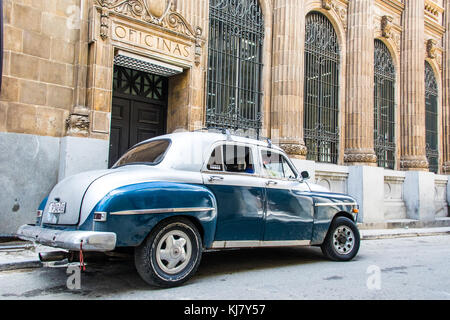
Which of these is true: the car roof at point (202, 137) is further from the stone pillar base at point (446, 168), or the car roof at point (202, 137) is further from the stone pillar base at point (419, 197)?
the stone pillar base at point (446, 168)

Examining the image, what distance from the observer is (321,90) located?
1423 centimetres

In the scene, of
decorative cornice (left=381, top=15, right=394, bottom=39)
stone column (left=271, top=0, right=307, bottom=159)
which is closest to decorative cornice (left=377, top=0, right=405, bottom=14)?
decorative cornice (left=381, top=15, right=394, bottom=39)

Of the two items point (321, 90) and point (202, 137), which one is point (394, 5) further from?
point (202, 137)

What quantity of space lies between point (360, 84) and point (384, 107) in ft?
8.64

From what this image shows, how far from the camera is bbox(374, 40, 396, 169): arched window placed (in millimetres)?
16250

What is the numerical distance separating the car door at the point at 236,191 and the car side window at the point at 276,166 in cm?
27

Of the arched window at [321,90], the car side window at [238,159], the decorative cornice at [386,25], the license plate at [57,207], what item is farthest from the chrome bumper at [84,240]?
the decorative cornice at [386,25]

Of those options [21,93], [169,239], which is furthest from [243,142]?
[21,93]

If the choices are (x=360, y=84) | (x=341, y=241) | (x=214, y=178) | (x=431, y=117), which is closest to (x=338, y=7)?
(x=360, y=84)

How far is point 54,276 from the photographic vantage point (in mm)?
5492

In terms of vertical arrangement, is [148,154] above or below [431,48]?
below

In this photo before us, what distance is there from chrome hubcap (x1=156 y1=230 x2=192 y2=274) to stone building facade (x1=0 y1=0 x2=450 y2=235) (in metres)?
4.04

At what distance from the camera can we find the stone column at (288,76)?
1233cm

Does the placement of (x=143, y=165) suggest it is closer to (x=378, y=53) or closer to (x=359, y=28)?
(x=359, y=28)
